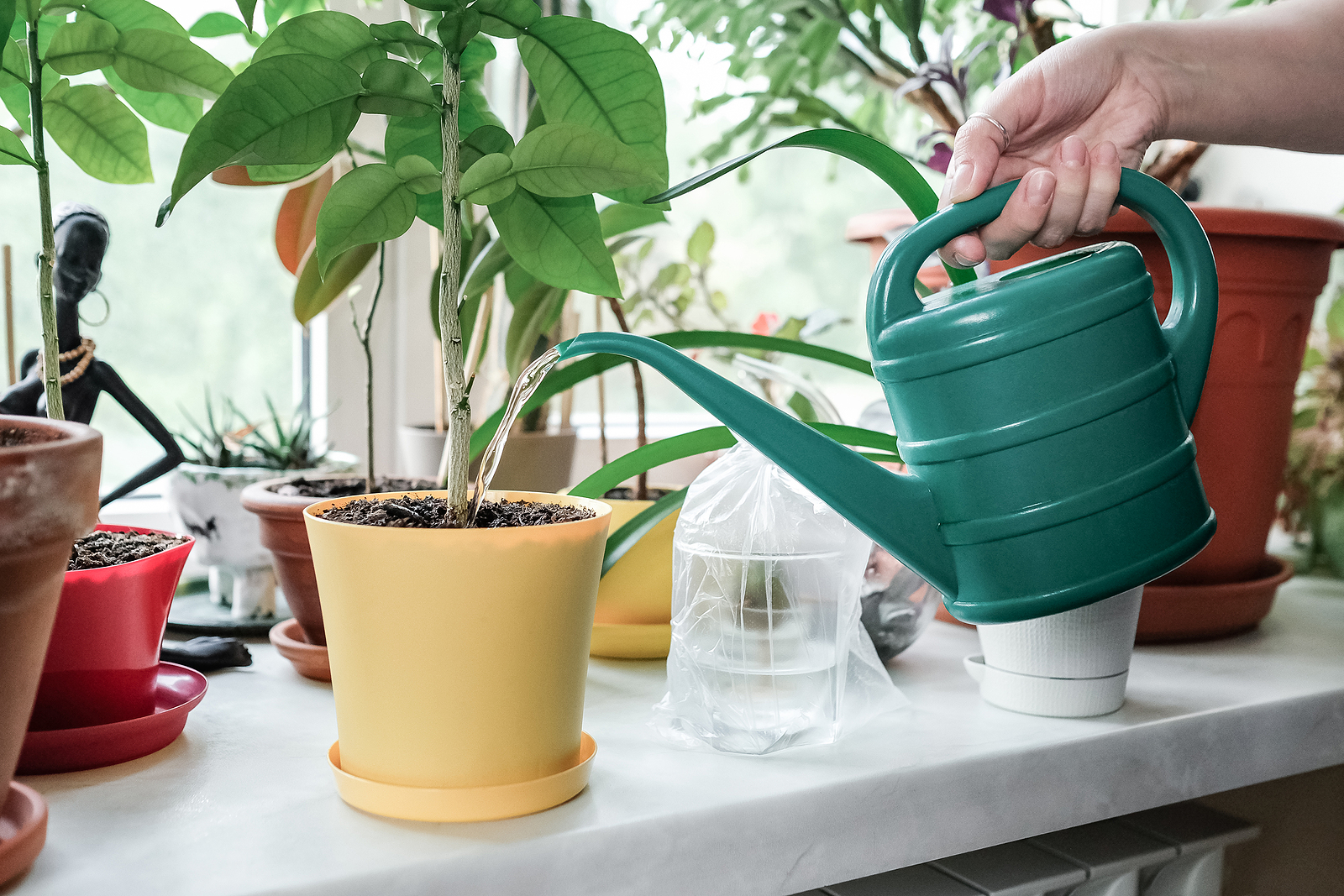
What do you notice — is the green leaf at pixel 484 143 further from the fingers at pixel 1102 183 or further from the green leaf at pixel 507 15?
the fingers at pixel 1102 183

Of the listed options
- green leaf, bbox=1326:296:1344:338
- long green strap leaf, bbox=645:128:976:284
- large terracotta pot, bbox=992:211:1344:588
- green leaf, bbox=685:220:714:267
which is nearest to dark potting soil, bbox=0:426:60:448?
long green strap leaf, bbox=645:128:976:284

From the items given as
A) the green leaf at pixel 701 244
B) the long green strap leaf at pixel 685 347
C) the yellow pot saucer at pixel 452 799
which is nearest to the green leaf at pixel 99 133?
the long green strap leaf at pixel 685 347

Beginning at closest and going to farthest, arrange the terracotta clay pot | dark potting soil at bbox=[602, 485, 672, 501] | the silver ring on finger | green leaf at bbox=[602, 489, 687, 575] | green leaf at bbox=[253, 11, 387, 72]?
the terracotta clay pot
green leaf at bbox=[253, 11, 387, 72]
the silver ring on finger
green leaf at bbox=[602, 489, 687, 575]
dark potting soil at bbox=[602, 485, 672, 501]

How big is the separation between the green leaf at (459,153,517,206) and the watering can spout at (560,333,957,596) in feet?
0.35

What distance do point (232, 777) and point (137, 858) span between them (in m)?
0.08

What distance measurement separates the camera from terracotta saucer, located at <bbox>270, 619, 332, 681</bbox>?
2.03 feet

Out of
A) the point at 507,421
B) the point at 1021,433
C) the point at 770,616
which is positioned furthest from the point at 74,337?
the point at 1021,433

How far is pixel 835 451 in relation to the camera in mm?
439

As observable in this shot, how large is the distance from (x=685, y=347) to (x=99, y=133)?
0.36 m

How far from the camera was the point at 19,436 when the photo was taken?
374mm

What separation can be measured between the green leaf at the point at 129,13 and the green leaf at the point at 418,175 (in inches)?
6.5

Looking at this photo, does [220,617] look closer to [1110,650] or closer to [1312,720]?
[1110,650]

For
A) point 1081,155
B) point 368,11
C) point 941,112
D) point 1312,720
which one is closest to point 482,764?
point 1081,155

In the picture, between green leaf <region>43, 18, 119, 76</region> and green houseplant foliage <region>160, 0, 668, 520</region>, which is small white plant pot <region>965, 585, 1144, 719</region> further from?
green leaf <region>43, 18, 119, 76</region>
